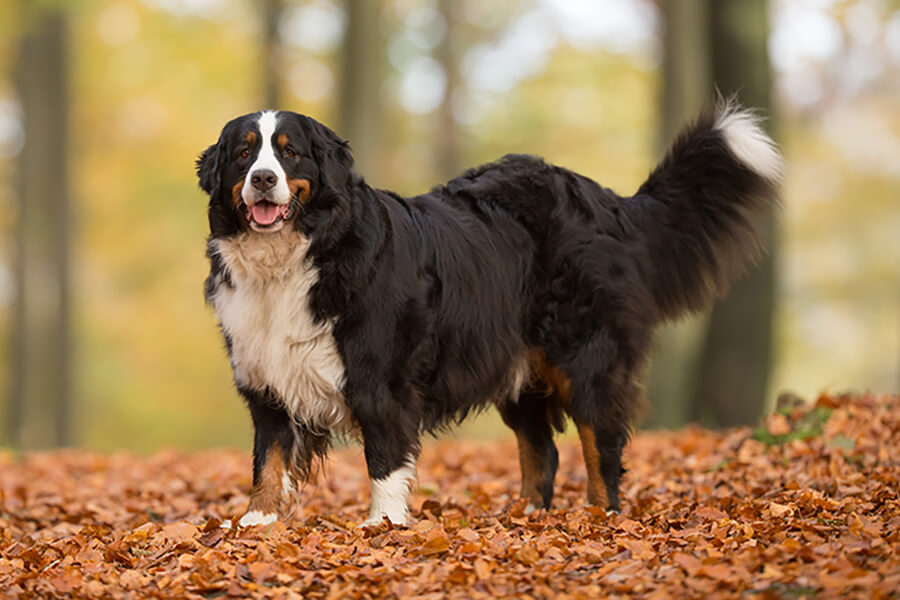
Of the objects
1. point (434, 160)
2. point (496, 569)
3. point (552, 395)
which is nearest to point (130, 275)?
point (434, 160)

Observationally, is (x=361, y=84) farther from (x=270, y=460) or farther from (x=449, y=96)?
(x=449, y=96)

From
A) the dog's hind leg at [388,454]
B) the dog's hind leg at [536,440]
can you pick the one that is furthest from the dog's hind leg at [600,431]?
the dog's hind leg at [388,454]

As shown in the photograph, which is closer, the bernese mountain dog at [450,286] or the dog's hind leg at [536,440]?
the bernese mountain dog at [450,286]

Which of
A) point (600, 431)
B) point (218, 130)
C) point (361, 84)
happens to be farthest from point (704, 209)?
point (218, 130)

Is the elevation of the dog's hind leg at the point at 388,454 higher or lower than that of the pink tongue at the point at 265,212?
lower

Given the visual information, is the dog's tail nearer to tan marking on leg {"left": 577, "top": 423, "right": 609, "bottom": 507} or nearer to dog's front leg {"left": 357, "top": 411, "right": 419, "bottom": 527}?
tan marking on leg {"left": 577, "top": 423, "right": 609, "bottom": 507}

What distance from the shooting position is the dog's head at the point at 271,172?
464 centimetres

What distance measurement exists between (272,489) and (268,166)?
1.67m

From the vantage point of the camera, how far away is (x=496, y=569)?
3908 mm

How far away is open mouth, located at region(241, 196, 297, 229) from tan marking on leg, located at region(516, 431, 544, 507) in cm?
213

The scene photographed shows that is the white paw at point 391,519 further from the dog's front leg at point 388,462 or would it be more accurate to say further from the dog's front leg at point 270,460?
the dog's front leg at point 270,460

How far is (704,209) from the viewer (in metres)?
5.91

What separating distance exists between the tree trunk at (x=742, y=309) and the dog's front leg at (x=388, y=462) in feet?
17.2

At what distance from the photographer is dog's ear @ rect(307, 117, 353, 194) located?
15.8 ft
